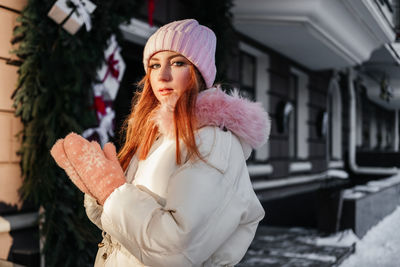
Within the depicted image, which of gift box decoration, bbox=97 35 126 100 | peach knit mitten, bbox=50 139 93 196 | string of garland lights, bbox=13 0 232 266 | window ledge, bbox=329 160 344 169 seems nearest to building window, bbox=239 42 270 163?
gift box decoration, bbox=97 35 126 100

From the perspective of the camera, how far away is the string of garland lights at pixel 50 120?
3434mm

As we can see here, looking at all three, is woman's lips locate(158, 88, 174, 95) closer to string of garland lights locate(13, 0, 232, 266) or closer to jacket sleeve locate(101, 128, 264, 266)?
jacket sleeve locate(101, 128, 264, 266)

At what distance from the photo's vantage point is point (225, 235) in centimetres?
138

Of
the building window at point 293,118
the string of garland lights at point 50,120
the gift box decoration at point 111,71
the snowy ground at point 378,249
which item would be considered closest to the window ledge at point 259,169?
the building window at point 293,118

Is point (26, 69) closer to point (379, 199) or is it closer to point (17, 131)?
point (17, 131)

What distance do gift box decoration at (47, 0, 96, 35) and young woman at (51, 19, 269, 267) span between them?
2085 millimetres

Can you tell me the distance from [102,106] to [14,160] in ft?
2.77

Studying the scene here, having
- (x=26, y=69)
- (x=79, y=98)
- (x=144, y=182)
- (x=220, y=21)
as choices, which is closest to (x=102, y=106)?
(x=79, y=98)

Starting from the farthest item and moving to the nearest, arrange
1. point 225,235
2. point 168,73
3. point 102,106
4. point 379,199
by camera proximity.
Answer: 1. point 379,199
2. point 102,106
3. point 168,73
4. point 225,235

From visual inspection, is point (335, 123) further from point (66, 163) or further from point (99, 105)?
point (66, 163)

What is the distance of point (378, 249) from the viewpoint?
5.20 metres

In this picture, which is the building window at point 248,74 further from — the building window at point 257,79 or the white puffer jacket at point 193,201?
the white puffer jacket at point 193,201

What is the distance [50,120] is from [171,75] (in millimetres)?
2151

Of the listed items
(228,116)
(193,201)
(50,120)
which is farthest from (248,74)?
(193,201)
